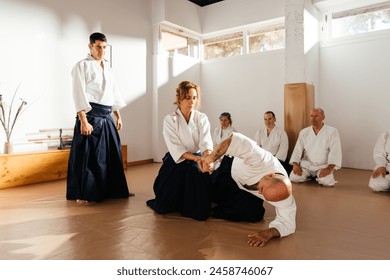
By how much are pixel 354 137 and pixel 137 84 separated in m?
3.97

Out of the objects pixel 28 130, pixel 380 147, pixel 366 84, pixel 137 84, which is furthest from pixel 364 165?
pixel 28 130

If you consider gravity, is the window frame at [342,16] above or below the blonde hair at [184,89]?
above

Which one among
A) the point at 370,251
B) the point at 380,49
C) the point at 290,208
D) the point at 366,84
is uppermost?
the point at 380,49

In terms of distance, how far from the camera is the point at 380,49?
478 centimetres

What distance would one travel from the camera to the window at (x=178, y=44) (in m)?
6.16

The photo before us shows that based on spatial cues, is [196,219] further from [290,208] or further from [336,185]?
[336,185]

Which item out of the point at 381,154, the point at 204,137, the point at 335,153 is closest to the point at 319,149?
the point at 335,153

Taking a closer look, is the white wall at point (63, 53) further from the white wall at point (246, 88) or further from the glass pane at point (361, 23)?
the glass pane at point (361, 23)

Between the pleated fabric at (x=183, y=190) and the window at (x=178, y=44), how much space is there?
4.07m

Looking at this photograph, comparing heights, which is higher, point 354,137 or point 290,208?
point 354,137

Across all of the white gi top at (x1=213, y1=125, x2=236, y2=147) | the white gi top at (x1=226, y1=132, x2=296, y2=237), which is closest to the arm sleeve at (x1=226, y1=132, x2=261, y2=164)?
the white gi top at (x1=226, y1=132, x2=296, y2=237)

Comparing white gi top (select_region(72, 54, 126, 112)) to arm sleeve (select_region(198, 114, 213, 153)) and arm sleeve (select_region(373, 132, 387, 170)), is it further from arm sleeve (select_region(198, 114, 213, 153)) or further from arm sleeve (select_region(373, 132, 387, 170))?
arm sleeve (select_region(373, 132, 387, 170))

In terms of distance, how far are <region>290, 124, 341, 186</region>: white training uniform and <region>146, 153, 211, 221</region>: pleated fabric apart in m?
1.95

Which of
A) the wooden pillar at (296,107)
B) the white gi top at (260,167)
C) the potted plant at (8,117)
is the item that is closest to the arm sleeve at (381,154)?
the wooden pillar at (296,107)
